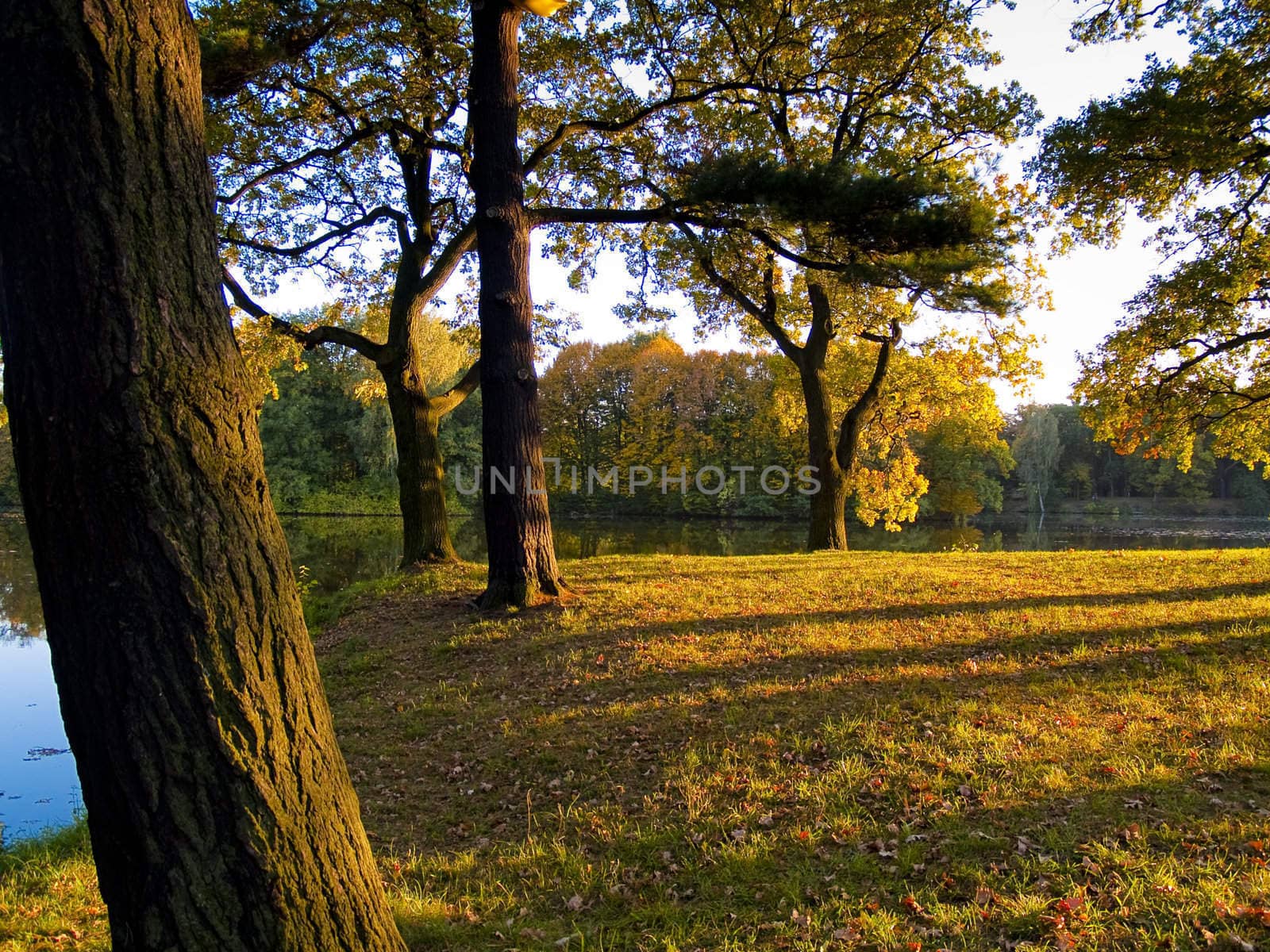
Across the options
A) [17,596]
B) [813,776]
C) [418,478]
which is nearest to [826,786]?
[813,776]

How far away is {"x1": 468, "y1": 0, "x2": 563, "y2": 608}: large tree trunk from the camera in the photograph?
26.8ft

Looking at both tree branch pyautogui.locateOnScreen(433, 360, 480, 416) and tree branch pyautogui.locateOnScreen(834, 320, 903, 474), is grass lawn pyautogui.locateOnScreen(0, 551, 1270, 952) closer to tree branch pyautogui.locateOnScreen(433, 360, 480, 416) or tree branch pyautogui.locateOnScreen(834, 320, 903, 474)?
tree branch pyautogui.locateOnScreen(433, 360, 480, 416)

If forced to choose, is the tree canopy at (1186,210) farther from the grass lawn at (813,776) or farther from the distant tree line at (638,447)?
the distant tree line at (638,447)

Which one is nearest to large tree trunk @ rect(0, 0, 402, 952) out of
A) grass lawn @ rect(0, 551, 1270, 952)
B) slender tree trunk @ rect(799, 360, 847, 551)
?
grass lawn @ rect(0, 551, 1270, 952)

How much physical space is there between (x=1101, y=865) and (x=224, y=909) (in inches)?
136

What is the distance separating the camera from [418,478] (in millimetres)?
11773

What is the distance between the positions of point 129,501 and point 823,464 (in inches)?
560

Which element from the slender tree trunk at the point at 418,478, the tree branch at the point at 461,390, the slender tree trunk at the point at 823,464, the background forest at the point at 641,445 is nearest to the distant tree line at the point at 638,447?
the background forest at the point at 641,445

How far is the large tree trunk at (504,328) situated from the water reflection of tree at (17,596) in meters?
6.21

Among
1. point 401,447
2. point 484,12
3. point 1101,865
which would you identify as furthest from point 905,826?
point 401,447

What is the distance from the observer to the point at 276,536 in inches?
92.0

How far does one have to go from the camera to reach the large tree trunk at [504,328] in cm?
816

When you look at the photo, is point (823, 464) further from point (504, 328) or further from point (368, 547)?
point (368, 547)

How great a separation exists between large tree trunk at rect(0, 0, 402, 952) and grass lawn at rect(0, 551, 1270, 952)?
4.28ft
